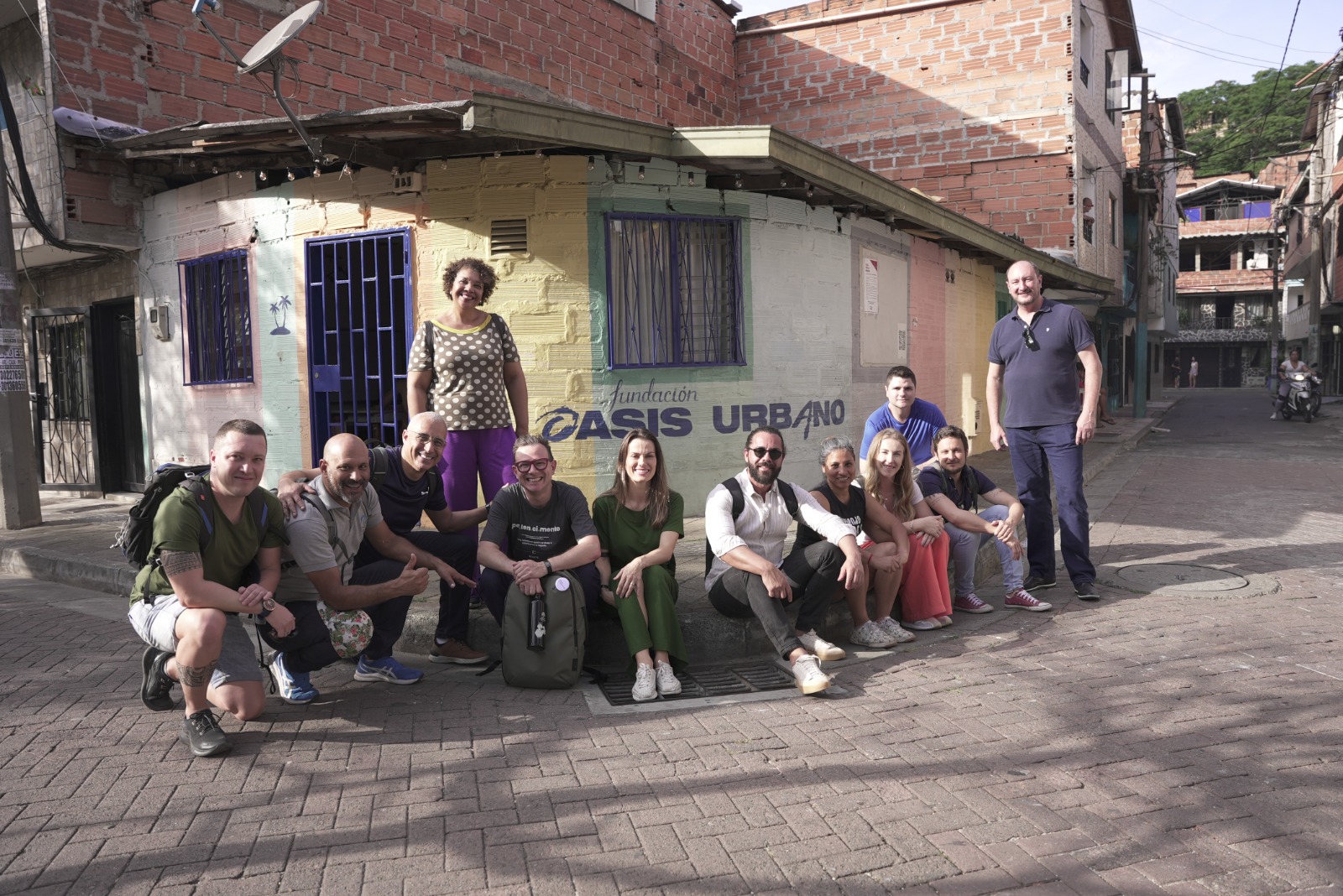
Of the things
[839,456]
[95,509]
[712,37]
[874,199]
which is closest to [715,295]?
[874,199]

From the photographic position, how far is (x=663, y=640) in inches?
180

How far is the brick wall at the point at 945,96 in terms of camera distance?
15742 millimetres

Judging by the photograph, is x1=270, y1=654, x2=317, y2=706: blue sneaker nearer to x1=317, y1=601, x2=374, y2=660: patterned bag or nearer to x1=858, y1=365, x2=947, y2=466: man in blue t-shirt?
x1=317, y1=601, x2=374, y2=660: patterned bag

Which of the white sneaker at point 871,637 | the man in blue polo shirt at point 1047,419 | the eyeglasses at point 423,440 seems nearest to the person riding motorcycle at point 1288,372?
the man in blue polo shirt at point 1047,419

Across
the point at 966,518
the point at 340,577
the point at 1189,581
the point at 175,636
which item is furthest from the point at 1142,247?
the point at 175,636

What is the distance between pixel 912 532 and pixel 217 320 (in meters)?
7.23

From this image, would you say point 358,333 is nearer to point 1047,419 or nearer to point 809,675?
point 809,675

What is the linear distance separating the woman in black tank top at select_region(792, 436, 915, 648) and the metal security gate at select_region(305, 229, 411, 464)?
4273 mm

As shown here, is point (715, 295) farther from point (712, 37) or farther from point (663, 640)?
point (712, 37)

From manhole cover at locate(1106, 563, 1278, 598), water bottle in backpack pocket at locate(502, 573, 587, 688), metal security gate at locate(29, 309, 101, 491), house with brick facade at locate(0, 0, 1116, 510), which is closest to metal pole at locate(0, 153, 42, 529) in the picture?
house with brick facade at locate(0, 0, 1116, 510)

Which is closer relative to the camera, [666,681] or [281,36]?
[666,681]

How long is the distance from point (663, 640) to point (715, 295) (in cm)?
442

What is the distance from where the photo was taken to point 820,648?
4.69 m

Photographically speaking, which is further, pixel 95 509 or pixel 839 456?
pixel 95 509
